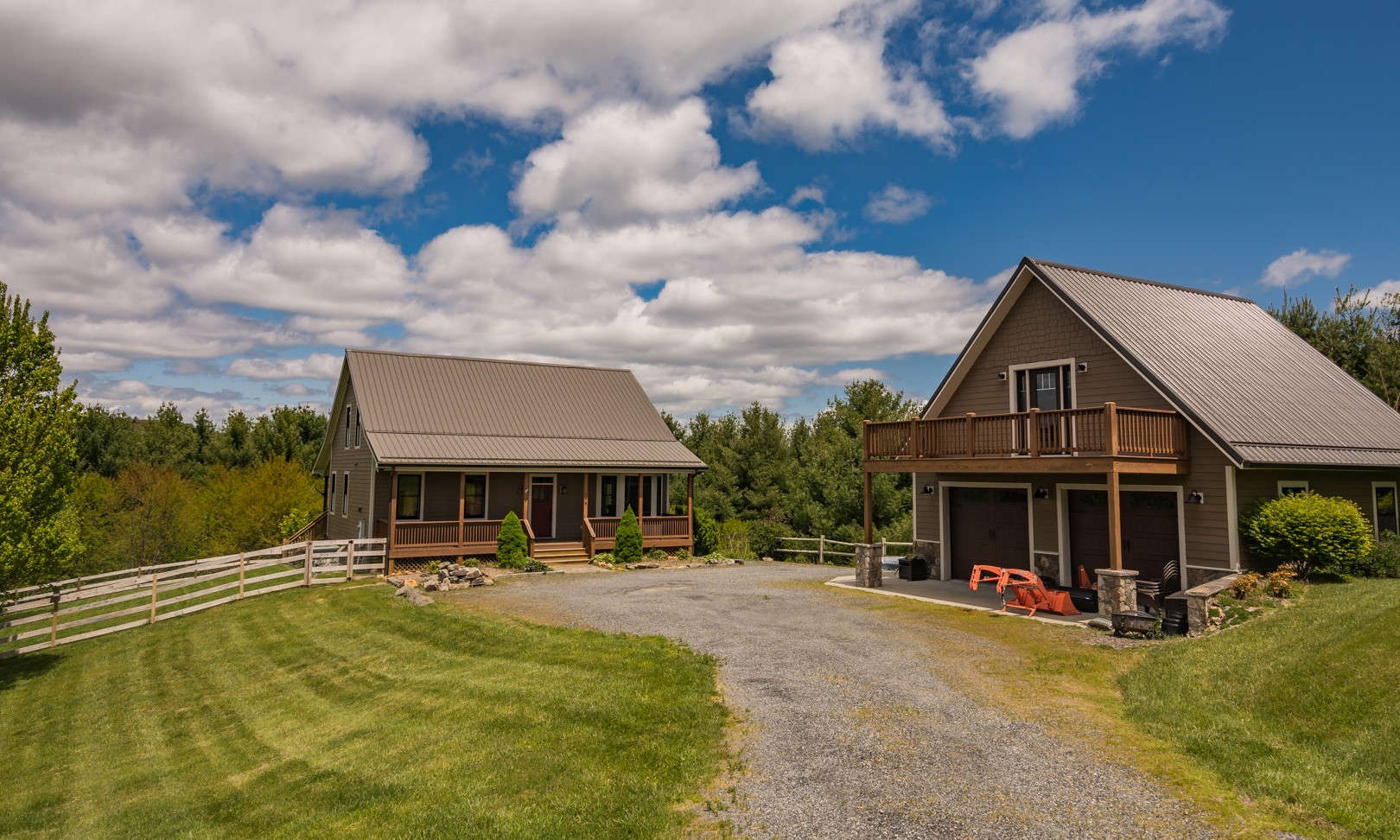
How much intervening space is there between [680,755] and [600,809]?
1.14 m

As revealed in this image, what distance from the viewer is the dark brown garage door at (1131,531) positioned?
1562 cm

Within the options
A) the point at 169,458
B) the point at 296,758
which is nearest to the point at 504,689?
the point at 296,758

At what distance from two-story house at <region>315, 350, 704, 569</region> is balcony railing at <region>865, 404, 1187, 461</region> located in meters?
11.9

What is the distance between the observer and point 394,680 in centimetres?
1209

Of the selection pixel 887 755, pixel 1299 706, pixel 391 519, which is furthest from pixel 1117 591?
pixel 391 519

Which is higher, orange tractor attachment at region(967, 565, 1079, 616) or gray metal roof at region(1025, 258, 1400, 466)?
gray metal roof at region(1025, 258, 1400, 466)

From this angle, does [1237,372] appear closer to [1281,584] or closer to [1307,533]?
[1307,533]

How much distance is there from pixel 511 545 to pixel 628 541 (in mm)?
3942

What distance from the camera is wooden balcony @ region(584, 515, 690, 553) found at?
26578 millimetres

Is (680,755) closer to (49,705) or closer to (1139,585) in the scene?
(1139,585)

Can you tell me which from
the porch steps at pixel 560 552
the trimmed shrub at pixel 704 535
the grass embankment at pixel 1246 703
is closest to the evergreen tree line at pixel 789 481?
the trimmed shrub at pixel 704 535

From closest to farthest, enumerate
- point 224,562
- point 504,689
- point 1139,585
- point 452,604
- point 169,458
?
point 504,689 → point 1139,585 → point 452,604 → point 224,562 → point 169,458

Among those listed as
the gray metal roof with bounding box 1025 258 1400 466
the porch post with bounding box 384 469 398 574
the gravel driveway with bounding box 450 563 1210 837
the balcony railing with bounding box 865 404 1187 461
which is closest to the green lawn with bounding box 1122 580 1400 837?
the gravel driveway with bounding box 450 563 1210 837

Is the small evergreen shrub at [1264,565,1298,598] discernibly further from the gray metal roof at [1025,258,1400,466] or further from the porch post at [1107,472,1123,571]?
the porch post at [1107,472,1123,571]
